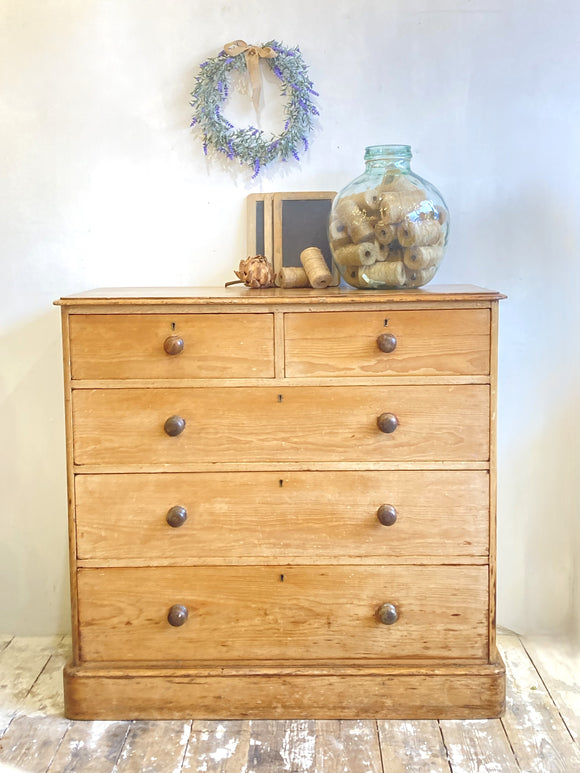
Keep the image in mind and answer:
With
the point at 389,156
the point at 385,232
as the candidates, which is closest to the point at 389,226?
the point at 385,232

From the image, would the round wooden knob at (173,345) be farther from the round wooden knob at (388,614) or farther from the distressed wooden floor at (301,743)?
the distressed wooden floor at (301,743)

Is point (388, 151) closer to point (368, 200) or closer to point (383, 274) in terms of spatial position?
point (368, 200)

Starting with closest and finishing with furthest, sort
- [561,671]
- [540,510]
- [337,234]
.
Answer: [337,234], [561,671], [540,510]

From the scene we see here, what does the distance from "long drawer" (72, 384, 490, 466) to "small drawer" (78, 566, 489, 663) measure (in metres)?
0.29

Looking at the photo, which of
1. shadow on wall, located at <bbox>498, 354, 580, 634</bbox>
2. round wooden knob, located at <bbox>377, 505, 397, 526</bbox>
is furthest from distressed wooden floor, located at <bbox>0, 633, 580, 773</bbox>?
round wooden knob, located at <bbox>377, 505, 397, 526</bbox>

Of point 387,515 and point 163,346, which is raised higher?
point 163,346

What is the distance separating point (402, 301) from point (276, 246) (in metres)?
0.60

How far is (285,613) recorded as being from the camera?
221 cm

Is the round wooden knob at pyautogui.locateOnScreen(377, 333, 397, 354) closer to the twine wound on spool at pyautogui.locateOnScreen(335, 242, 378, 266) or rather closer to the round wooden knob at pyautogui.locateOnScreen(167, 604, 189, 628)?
the twine wound on spool at pyautogui.locateOnScreen(335, 242, 378, 266)

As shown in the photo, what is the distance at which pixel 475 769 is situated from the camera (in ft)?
6.48

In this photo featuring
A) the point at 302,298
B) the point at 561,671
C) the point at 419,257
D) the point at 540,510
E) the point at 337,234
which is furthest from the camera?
the point at 540,510

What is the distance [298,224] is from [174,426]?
79cm

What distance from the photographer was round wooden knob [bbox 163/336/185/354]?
210cm

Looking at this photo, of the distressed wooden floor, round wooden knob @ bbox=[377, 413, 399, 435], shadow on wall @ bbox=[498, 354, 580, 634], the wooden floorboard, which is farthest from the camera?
shadow on wall @ bbox=[498, 354, 580, 634]
